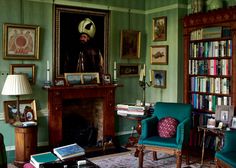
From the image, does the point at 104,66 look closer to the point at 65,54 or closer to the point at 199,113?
the point at 65,54

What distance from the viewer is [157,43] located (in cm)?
627

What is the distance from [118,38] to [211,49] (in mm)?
1757

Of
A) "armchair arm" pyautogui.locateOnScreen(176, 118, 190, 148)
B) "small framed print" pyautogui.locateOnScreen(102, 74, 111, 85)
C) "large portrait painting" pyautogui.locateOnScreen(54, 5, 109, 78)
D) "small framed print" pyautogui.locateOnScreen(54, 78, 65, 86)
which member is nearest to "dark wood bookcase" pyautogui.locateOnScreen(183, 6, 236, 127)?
"armchair arm" pyautogui.locateOnScreen(176, 118, 190, 148)

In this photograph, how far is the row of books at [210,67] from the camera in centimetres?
515

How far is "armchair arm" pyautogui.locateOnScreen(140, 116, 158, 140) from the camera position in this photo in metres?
4.76

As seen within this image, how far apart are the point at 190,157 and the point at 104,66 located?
2213 millimetres

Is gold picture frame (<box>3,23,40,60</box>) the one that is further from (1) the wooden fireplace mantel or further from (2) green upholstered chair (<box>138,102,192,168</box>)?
(2) green upholstered chair (<box>138,102,192,168</box>)

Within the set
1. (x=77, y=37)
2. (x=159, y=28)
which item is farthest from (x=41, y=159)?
(x=159, y=28)

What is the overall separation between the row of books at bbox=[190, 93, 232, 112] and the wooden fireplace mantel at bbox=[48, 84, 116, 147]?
1.48 metres

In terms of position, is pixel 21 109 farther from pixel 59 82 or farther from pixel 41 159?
pixel 41 159

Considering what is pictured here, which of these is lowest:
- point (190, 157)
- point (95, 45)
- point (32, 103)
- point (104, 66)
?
point (190, 157)

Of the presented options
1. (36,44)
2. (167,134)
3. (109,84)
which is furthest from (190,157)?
(36,44)

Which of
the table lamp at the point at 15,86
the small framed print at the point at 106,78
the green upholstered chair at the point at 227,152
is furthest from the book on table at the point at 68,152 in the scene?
the small framed print at the point at 106,78

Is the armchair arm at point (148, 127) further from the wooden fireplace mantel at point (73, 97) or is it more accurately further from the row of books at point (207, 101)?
the wooden fireplace mantel at point (73, 97)
